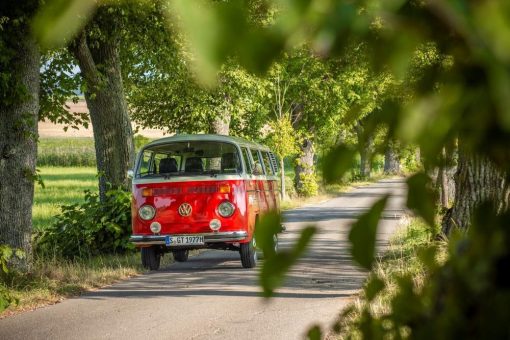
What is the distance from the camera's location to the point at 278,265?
974 mm

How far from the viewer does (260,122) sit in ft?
120

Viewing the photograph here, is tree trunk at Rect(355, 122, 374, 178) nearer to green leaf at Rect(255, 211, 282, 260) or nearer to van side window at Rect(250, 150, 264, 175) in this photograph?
green leaf at Rect(255, 211, 282, 260)

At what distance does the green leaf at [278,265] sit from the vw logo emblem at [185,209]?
11.3 m

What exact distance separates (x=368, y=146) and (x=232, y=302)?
8.16 meters

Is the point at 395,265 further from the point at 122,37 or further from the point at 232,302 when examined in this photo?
the point at 122,37

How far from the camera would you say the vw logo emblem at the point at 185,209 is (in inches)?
483

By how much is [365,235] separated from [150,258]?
38.7ft

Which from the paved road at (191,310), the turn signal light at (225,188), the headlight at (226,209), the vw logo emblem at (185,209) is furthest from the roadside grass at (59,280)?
the turn signal light at (225,188)

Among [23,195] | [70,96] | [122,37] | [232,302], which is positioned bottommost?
[232,302]

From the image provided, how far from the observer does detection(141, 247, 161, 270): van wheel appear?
12.5 m

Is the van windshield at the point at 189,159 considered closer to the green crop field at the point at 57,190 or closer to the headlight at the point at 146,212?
the headlight at the point at 146,212

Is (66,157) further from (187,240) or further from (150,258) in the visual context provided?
(187,240)

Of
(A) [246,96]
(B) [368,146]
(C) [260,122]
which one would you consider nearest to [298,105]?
(C) [260,122]

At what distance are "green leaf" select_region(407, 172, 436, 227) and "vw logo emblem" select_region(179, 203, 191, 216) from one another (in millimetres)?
11149
